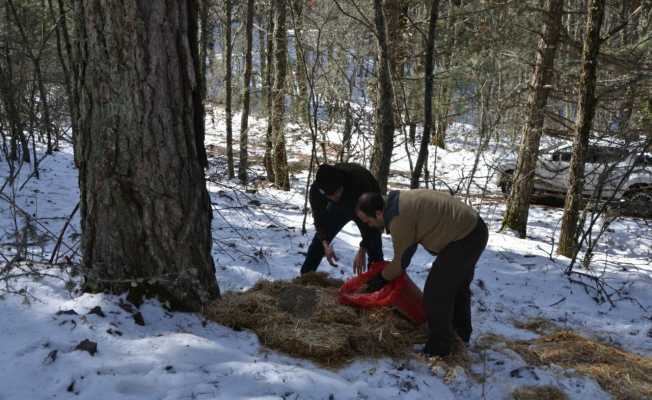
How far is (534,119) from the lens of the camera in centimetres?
891

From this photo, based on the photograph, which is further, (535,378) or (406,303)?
(406,303)

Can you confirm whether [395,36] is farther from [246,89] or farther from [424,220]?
[424,220]

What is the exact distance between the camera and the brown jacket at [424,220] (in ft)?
10.8

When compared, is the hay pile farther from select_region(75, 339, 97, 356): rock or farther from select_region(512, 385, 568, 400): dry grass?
select_region(75, 339, 97, 356): rock

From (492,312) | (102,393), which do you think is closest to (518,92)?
(492,312)

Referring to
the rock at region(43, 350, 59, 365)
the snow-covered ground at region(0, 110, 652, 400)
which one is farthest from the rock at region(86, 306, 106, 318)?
the rock at region(43, 350, 59, 365)

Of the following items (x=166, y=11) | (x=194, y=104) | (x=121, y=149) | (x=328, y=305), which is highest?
(x=166, y=11)

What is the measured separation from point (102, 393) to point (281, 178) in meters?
10.9

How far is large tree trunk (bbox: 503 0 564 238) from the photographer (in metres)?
8.52

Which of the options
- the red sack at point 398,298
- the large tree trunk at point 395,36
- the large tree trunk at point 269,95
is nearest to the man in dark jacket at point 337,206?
the red sack at point 398,298

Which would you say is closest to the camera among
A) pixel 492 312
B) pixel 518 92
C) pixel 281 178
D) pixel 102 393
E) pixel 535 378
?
pixel 102 393

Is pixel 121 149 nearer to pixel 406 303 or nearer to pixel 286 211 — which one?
pixel 406 303

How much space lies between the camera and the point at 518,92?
8984 millimetres

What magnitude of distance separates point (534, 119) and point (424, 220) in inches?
259
